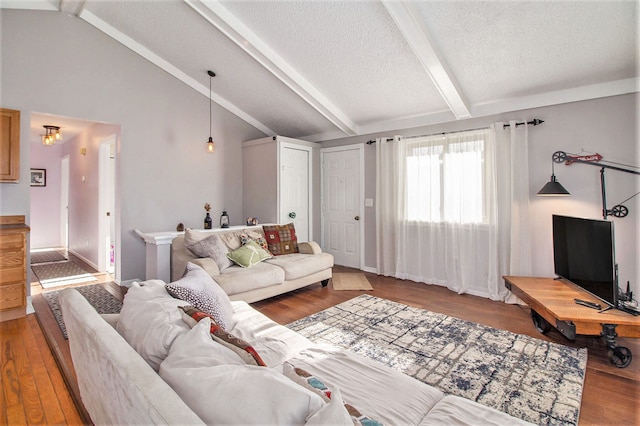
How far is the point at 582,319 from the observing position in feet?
7.79

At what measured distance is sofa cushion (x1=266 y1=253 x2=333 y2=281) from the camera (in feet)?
12.5

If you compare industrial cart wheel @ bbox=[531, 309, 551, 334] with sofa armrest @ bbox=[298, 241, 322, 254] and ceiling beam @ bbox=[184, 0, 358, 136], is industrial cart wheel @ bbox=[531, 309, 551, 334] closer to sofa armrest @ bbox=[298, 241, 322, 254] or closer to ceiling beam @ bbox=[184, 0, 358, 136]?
sofa armrest @ bbox=[298, 241, 322, 254]

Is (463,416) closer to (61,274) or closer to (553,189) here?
(553,189)

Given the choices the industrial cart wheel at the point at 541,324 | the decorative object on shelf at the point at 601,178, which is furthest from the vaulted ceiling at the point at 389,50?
the industrial cart wheel at the point at 541,324

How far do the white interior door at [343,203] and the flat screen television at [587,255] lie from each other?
107 inches

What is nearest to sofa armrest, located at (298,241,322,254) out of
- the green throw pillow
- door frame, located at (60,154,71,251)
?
the green throw pillow

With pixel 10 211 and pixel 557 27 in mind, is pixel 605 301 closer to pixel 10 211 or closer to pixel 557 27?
pixel 557 27

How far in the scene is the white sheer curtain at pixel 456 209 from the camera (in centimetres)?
374

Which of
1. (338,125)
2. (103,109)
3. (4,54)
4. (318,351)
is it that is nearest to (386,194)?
(338,125)

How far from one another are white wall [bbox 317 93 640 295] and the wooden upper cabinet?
522 centimetres

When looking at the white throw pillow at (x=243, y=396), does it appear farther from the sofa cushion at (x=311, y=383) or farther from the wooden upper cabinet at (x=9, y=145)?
the wooden upper cabinet at (x=9, y=145)

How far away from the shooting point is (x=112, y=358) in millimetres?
976

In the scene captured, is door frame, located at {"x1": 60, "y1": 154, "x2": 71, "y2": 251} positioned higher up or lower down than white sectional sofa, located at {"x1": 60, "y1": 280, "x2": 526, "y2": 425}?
higher up

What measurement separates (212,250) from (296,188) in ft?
7.25
